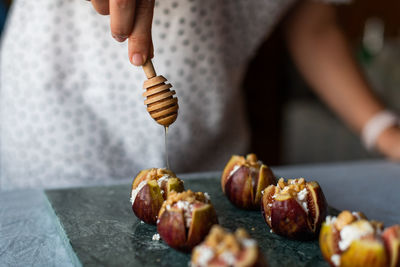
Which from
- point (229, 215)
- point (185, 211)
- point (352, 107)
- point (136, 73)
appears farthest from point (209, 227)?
point (352, 107)

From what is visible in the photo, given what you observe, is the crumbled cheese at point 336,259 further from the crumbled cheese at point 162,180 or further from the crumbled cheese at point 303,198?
the crumbled cheese at point 162,180

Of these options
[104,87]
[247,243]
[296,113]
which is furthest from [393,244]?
[296,113]

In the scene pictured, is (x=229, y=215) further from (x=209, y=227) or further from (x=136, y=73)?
(x=136, y=73)

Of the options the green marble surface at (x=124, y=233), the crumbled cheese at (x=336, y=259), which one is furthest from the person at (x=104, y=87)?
the crumbled cheese at (x=336, y=259)

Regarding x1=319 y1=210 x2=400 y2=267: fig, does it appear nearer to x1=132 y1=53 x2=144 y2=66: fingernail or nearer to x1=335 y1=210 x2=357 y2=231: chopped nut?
x1=335 y1=210 x2=357 y2=231: chopped nut

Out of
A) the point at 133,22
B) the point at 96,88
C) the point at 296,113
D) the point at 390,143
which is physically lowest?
the point at 296,113

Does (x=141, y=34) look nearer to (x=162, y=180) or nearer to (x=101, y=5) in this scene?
(x=101, y=5)
